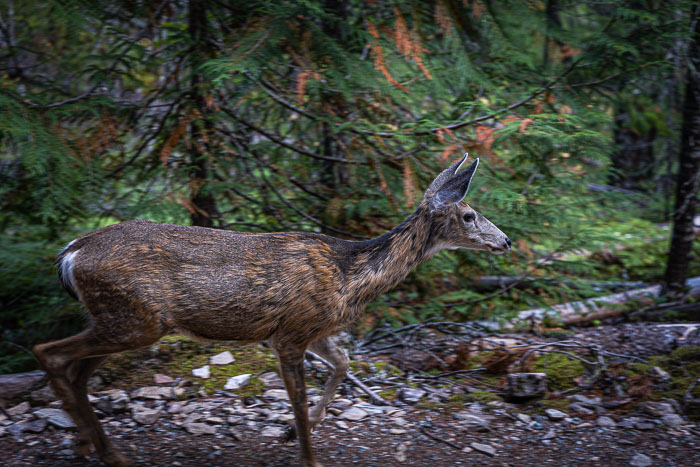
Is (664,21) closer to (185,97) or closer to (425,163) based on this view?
(425,163)

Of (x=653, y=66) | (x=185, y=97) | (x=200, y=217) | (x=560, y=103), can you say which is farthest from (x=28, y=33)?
(x=653, y=66)

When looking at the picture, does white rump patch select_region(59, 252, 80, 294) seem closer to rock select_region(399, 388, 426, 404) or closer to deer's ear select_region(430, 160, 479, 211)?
Result: deer's ear select_region(430, 160, 479, 211)

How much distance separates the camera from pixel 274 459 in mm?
4965

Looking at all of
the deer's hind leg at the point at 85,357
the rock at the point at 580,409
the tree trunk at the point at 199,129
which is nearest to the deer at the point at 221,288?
the deer's hind leg at the point at 85,357

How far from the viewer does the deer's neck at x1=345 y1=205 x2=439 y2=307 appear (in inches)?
197

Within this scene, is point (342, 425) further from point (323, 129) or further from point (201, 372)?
point (323, 129)

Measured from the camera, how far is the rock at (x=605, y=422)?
5.70 meters

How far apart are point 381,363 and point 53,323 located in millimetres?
3676

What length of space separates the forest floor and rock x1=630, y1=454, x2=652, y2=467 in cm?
1

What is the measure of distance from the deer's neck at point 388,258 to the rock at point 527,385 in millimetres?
1781

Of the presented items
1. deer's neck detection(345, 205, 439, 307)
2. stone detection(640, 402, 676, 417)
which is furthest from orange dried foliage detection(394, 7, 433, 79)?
stone detection(640, 402, 676, 417)

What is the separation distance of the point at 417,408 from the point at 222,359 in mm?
2133

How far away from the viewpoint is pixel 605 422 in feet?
18.8

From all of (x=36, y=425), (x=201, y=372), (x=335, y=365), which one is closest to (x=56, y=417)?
(x=36, y=425)
